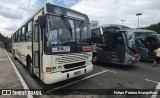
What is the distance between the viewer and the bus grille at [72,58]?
6.13m

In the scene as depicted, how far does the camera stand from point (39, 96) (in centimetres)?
587

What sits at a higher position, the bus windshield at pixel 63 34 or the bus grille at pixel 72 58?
the bus windshield at pixel 63 34

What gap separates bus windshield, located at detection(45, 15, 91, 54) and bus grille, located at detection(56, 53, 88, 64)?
0.23 m

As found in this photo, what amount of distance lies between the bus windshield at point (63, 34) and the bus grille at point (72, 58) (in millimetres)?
225

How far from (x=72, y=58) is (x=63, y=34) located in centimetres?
100

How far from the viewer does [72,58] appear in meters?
6.50

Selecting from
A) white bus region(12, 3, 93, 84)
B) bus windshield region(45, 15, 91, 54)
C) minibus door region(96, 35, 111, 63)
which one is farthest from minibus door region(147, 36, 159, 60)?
bus windshield region(45, 15, 91, 54)

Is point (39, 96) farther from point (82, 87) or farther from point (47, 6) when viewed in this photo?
point (47, 6)

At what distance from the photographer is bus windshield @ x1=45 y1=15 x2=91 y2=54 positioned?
5859mm

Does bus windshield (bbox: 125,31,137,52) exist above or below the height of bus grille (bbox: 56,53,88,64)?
above

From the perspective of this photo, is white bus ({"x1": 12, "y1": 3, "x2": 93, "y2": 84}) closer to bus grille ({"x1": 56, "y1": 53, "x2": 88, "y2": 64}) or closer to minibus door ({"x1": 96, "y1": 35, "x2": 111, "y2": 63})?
bus grille ({"x1": 56, "y1": 53, "x2": 88, "y2": 64})

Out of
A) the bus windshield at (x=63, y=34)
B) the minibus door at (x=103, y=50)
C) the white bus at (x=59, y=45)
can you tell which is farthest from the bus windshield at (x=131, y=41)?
the bus windshield at (x=63, y=34)

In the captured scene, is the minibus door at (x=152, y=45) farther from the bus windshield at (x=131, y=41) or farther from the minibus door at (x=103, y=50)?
the minibus door at (x=103, y=50)

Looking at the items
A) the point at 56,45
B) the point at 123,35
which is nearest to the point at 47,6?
the point at 56,45
